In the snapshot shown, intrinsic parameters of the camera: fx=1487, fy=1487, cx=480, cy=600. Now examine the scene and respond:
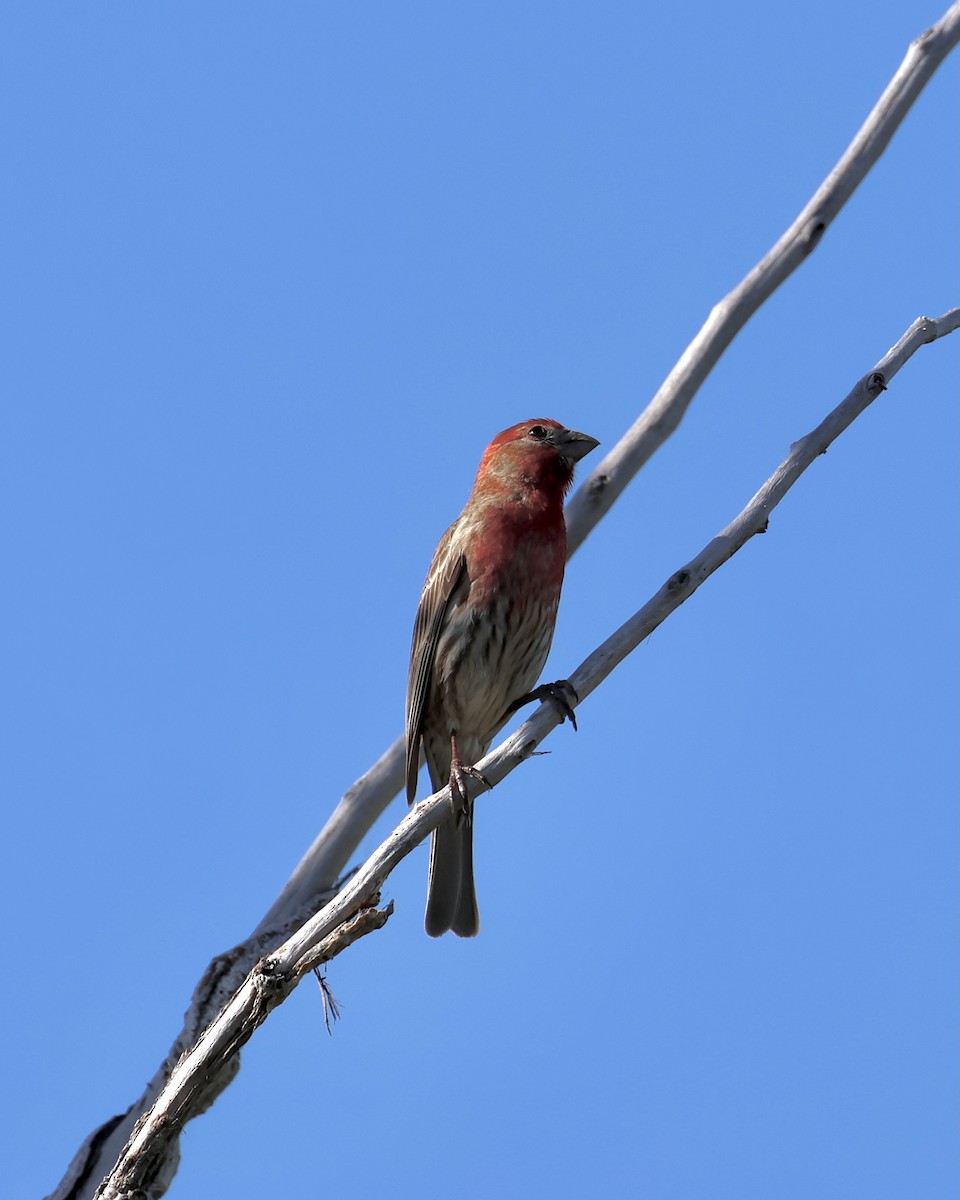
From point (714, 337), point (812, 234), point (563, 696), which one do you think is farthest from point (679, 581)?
point (812, 234)

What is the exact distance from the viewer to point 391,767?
6.76 m

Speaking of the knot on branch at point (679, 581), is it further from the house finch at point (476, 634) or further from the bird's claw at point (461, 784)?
the house finch at point (476, 634)

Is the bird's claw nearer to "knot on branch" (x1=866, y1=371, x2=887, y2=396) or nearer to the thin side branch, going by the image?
the thin side branch

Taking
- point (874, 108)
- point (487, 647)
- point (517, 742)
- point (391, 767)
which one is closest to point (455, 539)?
point (487, 647)

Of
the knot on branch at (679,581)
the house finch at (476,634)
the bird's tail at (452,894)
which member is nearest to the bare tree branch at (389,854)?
the knot on branch at (679,581)

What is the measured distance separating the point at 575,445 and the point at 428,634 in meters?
1.20

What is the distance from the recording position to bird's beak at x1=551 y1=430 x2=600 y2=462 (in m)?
7.13

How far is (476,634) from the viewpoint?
6.59 m

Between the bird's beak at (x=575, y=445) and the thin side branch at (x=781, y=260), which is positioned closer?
the thin side branch at (x=781, y=260)

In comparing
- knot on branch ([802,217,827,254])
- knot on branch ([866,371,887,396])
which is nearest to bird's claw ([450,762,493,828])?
knot on branch ([866,371,887,396])

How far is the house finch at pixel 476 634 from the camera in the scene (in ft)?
21.6

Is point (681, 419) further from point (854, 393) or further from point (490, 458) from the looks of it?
point (854, 393)

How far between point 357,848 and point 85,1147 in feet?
5.59

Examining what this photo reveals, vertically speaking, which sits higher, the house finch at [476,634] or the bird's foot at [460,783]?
the house finch at [476,634]
